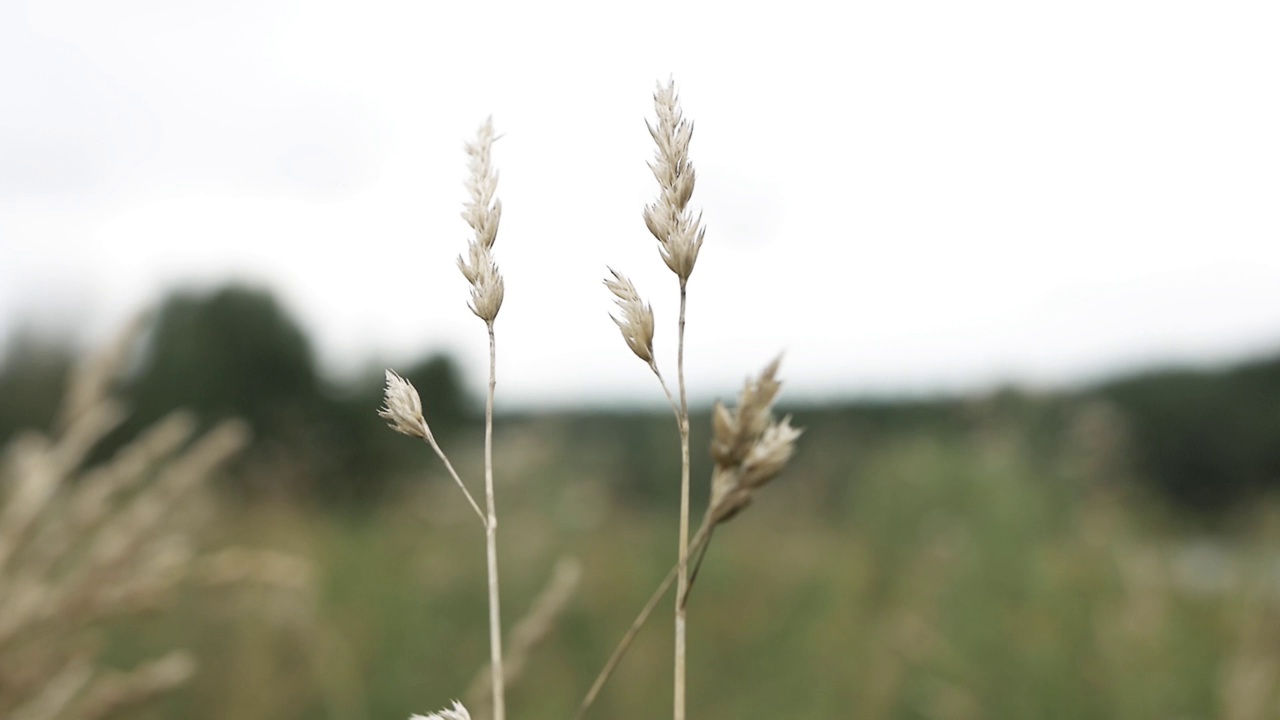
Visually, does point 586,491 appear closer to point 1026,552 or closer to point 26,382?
point 1026,552

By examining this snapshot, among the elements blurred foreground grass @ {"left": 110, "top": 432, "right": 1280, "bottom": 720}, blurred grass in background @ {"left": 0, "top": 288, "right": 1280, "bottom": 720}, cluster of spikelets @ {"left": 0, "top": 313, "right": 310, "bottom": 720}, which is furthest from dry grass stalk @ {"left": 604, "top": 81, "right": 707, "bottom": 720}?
blurred foreground grass @ {"left": 110, "top": 432, "right": 1280, "bottom": 720}

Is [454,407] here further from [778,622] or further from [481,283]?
[481,283]

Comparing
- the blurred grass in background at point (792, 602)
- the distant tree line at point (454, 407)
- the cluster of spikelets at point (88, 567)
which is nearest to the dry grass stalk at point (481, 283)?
the blurred grass in background at point (792, 602)

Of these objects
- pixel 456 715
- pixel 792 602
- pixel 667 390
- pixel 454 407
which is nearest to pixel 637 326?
pixel 667 390

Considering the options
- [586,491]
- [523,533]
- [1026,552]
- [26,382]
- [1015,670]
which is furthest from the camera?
[26,382]

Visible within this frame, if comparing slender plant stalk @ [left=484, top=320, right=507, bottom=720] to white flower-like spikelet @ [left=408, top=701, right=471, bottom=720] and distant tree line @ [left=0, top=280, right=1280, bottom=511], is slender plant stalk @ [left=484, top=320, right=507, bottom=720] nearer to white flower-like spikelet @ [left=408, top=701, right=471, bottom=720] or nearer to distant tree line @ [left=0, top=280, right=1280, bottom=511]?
white flower-like spikelet @ [left=408, top=701, right=471, bottom=720]

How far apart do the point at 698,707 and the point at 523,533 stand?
4.85ft

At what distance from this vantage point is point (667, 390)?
1.12 feet

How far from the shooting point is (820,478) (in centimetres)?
1122

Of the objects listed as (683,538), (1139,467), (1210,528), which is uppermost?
(683,538)

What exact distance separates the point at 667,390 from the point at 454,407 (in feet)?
45.2

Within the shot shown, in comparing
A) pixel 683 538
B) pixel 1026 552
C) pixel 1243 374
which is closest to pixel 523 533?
pixel 1026 552

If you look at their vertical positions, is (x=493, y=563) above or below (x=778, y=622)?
above

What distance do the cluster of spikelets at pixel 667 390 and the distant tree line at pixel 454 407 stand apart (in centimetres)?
1130
